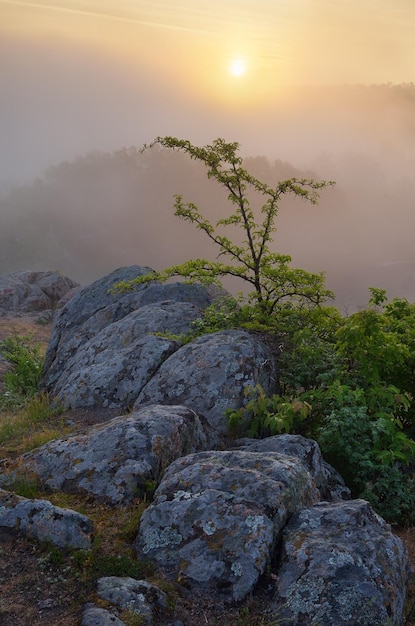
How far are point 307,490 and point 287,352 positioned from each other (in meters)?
5.07

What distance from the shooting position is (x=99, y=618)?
15.4ft

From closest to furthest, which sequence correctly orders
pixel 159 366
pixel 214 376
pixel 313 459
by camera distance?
pixel 313 459 → pixel 214 376 → pixel 159 366

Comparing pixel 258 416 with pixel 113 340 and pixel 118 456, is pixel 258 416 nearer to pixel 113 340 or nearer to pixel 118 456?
pixel 118 456

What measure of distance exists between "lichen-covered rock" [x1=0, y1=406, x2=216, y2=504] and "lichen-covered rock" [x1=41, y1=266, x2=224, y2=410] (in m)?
2.75

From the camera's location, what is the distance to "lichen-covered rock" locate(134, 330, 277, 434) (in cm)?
993

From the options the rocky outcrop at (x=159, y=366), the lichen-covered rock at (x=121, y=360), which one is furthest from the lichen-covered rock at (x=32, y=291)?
the lichen-covered rock at (x=121, y=360)

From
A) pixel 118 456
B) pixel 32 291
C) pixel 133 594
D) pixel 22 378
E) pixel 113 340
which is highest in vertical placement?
pixel 32 291

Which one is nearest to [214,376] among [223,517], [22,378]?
[223,517]

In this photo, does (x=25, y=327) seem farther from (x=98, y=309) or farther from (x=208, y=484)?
(x=208, y=484)

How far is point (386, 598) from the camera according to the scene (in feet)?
16.8

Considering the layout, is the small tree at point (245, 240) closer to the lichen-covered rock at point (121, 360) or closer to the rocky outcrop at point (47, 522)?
the lichen-covered rock at point (121, 360)

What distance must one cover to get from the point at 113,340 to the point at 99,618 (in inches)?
357

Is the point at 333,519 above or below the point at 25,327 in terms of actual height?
below

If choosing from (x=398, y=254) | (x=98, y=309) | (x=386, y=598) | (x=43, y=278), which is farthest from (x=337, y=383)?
(x=398, y=254)
